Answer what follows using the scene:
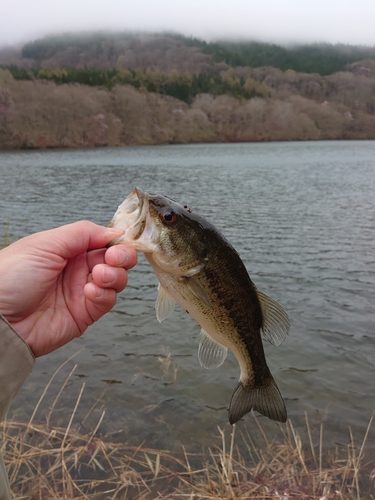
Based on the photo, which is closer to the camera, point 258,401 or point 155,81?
point 258,401

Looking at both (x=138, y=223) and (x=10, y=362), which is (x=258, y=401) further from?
(x=10, y=362)

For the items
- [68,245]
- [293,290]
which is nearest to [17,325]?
[68,245]

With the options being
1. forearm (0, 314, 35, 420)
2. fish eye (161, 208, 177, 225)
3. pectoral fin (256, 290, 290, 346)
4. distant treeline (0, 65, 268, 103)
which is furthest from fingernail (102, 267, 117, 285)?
distant treeline (0, 65, 268, 103)

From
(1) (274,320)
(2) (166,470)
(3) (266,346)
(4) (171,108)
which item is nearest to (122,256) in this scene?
(1) (274,320)

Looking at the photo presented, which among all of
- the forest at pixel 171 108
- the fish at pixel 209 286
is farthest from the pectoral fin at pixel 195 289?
the forest at pixel 171 108

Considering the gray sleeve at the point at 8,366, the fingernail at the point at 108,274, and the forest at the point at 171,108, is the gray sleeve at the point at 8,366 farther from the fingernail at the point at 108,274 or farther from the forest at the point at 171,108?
the forest at the point at 171,108

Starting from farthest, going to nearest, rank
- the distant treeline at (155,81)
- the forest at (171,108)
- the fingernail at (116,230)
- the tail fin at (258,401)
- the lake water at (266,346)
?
the distant treeline at (155,81) < the forest at (171,108) < the lake water at (266,346) < the tail fin at (258,401) < the fingernail at (116,230)

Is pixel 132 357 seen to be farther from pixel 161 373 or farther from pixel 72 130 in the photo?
pixel 72 130
